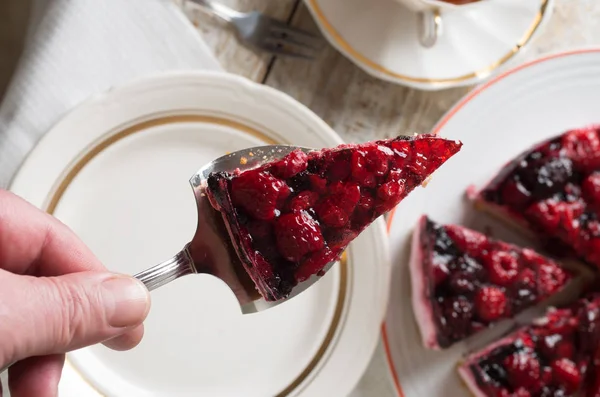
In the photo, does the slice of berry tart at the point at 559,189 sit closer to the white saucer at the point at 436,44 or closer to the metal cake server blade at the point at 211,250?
the white saucer at the point at 436,44

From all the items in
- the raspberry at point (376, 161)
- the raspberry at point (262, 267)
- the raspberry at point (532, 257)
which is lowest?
the raspberry at point (532, 257)

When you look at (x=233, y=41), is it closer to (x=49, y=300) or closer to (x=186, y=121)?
(x=186, y=121)

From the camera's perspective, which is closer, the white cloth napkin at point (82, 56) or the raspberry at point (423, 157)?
the raspberry at point (423, 157)

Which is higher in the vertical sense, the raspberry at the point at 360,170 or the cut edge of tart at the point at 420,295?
the raspberry at the point at 360,170

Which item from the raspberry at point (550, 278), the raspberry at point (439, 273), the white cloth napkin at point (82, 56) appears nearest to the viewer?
the white cloth napkin at point (82, 56)

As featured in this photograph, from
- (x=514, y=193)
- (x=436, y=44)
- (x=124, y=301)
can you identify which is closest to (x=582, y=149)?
(x=514, y=193)

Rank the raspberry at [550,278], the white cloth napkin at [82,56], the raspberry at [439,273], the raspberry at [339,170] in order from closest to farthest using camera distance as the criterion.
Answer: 1. the raspberry at [339,170]
2. the white cloth napkin at [82,56]
3. the raspberry at [439,273]
4. the raspberry at [550,278]

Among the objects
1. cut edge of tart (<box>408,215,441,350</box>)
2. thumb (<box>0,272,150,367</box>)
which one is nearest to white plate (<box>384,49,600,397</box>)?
cut edge of tart (<box>408,215,441,350</box>)

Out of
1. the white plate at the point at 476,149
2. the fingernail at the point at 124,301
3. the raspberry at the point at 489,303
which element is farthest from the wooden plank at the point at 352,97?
the fingernail at the point at 124,301
